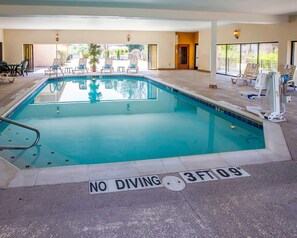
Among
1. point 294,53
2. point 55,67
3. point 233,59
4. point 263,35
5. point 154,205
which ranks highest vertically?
point 263,35

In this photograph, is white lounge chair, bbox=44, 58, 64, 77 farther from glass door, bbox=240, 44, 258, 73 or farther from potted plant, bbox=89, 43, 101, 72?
glass door, bbox=240, 44, 258, 73

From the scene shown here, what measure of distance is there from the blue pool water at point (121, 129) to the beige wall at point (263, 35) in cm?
463

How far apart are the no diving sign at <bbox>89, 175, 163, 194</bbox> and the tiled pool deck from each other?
0.10m

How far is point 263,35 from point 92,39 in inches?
391

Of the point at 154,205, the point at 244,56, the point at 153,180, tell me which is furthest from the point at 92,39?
the point at 154,205

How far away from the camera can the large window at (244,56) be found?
13.5 metres

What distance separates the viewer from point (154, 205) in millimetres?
2953

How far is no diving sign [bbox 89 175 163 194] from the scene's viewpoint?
3.31 meters

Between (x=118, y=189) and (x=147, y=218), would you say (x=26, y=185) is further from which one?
(x=147, y=218)

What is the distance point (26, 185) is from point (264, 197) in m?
2.38

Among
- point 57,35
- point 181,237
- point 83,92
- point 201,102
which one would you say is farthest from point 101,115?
point 57,35

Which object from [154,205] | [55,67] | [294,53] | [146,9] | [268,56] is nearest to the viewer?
[154,205]

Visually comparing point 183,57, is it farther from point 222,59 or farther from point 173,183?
point 173,183

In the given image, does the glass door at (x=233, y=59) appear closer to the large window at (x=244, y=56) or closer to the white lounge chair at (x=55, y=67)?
the large window at (x=244, y=56)
